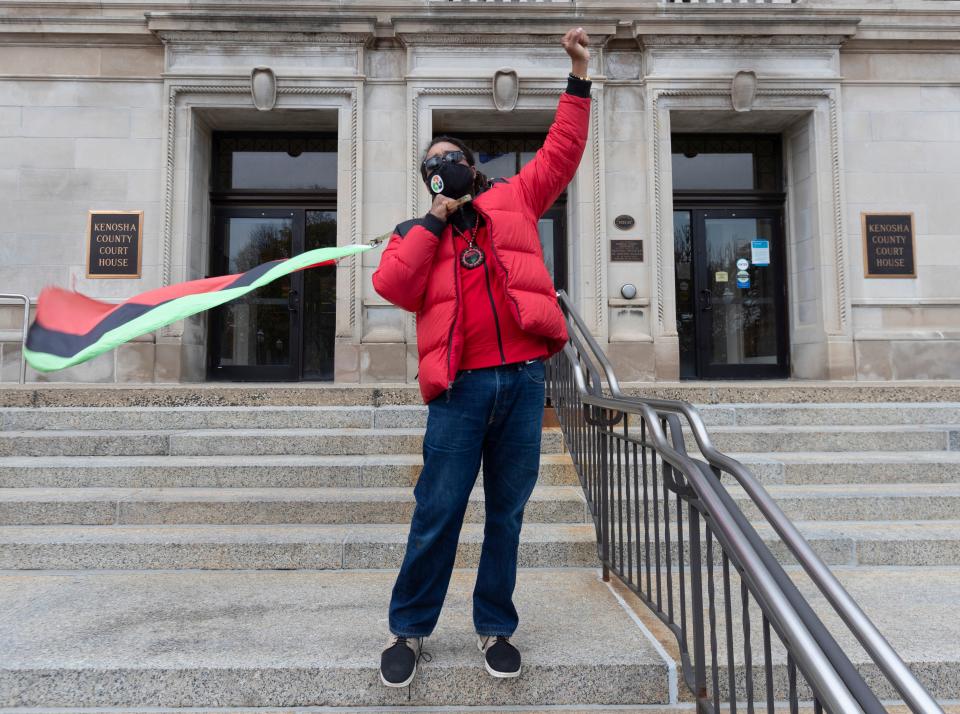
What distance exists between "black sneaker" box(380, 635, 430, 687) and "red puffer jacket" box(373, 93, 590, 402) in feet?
3.17

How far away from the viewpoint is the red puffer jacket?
7.27 feet

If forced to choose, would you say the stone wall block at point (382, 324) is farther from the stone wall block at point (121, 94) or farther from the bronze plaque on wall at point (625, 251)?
the stone wall block at point (121, 94)

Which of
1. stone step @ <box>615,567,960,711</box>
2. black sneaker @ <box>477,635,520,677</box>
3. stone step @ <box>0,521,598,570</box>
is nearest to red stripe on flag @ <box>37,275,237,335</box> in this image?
stone step @ <box>0,521,598,570</box>

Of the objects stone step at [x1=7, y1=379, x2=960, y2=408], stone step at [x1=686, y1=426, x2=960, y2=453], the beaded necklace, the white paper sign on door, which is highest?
the white paper sign on door

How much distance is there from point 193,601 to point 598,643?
206 cm

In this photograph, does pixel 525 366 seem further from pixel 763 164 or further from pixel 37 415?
pixel 763 164

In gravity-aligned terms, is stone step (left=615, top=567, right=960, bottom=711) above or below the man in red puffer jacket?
below

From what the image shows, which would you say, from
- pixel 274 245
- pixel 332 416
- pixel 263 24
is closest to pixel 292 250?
pixel 274 245

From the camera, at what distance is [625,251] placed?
29.7 ft

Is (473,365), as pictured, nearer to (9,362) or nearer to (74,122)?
(9,362)

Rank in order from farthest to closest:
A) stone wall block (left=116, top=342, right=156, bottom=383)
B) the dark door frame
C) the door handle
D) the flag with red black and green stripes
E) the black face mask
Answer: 1. the door handle
2. the dark door frame
3. stone wall block (left=116, top=342, right=156, bottom=383)
4. the flag with red black and green stripes
5. the black face mask

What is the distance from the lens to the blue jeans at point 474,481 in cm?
227

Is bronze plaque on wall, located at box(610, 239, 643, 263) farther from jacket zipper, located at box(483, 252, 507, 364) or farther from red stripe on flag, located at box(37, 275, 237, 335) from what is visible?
jacket zipper, located at box(483, 252, 507, 364)

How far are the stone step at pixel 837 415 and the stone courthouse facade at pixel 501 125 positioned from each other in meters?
3.24
